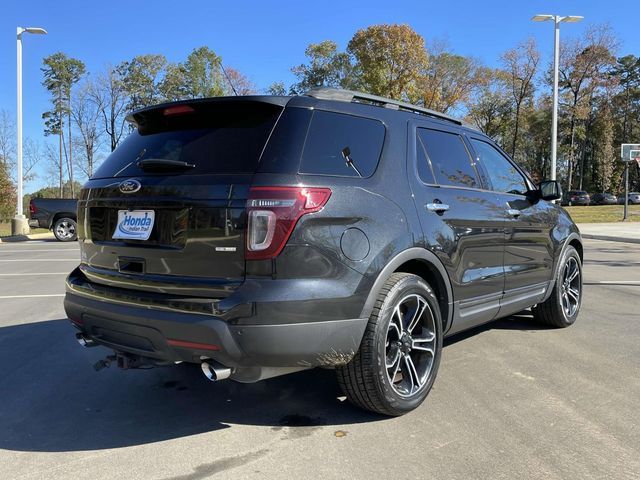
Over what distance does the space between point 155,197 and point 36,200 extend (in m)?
16.6

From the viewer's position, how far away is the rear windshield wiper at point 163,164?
10.1ft

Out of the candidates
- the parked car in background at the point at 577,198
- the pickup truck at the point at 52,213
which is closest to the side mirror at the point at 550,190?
the pickup truck at the point at 52,213

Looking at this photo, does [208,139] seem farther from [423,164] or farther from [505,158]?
[505,158]

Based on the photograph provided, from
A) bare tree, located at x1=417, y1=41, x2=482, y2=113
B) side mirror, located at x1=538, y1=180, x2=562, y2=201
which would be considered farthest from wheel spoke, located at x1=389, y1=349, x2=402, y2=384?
bare tree, located at x1=417, y1=41, x2=482, y2=113

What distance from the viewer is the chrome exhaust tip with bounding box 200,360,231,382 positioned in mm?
2789

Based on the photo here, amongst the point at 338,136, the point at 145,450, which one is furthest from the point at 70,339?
the point at 338,136

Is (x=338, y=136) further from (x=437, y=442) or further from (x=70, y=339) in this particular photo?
(x=70, y=339)

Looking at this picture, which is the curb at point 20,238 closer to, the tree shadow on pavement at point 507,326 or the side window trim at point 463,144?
the tree shadow on pavement at point 507,326

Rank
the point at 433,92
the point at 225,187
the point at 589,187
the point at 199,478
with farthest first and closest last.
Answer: the point at 589,187 < the point at 433,92 < the point at 225,187 < the point at 199,478

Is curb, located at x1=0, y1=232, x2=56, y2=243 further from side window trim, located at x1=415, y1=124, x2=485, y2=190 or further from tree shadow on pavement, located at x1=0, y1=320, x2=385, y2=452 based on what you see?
side window trim, located at x1=415, y1=124, x2=485, y2=190

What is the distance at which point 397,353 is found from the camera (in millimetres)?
3369

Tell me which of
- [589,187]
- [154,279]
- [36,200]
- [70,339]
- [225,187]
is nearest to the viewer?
[225,187]

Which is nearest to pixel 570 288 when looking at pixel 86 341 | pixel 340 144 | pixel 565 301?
pixel 565 301

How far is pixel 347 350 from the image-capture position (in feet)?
9.65
